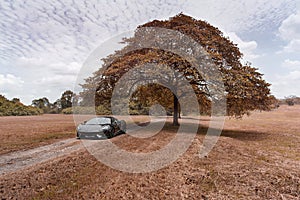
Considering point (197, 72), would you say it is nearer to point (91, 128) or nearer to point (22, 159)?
point (91, 128)

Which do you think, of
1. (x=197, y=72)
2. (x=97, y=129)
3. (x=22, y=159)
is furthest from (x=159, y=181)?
(x=197, y=72)

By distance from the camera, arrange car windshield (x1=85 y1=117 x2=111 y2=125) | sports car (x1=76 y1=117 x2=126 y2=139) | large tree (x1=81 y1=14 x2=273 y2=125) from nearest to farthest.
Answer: sports car (x1=76 y1=117 x2=126 y2=139)
car windshield (x1=85 y1=117 x2=111 y2=125)
large tree (x1=81 y1=14 x2=273 y2=125)

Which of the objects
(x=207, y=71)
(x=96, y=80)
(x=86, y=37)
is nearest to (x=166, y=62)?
(x=207, y=71)

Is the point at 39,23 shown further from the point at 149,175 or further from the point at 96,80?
the point at 149,175

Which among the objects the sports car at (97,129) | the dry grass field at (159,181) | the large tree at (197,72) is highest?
the large tree at (197,72)

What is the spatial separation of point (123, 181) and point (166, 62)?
29.2 feet

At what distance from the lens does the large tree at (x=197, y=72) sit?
1165 centimetres

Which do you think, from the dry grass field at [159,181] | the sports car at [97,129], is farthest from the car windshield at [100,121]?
the dry grass field at [159,181]

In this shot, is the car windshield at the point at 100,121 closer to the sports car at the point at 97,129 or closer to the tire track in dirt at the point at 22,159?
the sports car at the point at 97,129

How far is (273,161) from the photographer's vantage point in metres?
6.42

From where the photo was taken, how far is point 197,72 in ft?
38.1

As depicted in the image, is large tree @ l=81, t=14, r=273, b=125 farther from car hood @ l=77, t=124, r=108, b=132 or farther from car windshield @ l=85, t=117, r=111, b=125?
car hood @ l=77, t=124, r=108, b=132

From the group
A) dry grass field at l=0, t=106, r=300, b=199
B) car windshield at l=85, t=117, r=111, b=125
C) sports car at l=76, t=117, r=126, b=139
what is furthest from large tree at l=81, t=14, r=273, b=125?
dry grass field at l=0, t=106, r=300, b=199

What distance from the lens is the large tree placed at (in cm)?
1165
